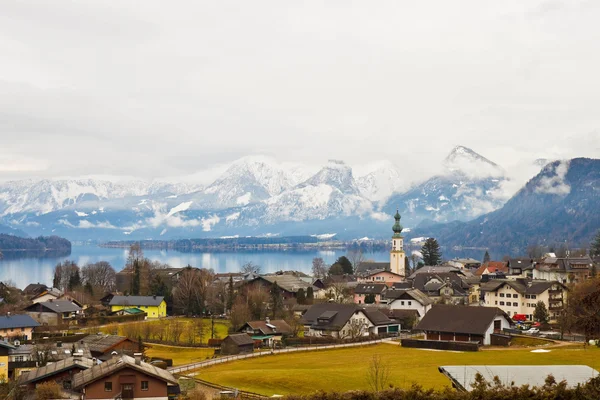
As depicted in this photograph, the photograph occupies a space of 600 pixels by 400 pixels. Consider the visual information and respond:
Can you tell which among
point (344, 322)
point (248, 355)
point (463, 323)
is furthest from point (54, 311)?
point (463, 323)

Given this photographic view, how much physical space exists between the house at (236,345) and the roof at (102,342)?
8.31 metres

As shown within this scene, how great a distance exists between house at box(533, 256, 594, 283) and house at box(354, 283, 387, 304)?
70.3 feet

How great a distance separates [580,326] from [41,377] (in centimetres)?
3673

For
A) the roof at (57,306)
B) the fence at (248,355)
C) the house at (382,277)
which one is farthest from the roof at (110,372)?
the house at (382,277)

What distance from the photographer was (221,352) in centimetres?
5519

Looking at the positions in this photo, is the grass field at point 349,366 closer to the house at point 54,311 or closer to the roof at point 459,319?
the roof at point 459,319

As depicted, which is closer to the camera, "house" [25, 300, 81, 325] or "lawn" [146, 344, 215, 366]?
"lawn" [146, 344, 215, 366]

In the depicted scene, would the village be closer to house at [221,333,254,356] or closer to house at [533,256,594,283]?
house at [221,333,254,356]

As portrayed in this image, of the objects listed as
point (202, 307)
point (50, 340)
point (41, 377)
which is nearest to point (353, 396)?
point (41, 377)

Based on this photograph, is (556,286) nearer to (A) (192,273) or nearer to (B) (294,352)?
(B) (294,352)

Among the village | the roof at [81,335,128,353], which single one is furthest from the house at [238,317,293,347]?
the roof at [81,335,128,353]

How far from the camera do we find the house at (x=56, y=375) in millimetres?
35156

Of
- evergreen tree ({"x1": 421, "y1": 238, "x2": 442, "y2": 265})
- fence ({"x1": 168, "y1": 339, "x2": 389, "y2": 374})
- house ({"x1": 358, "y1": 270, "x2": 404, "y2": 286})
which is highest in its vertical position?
evergreen tree ({"x1": 421, "y1": 238, "x2": 442, "y2": 265})

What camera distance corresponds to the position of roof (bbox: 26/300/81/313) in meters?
77.4
